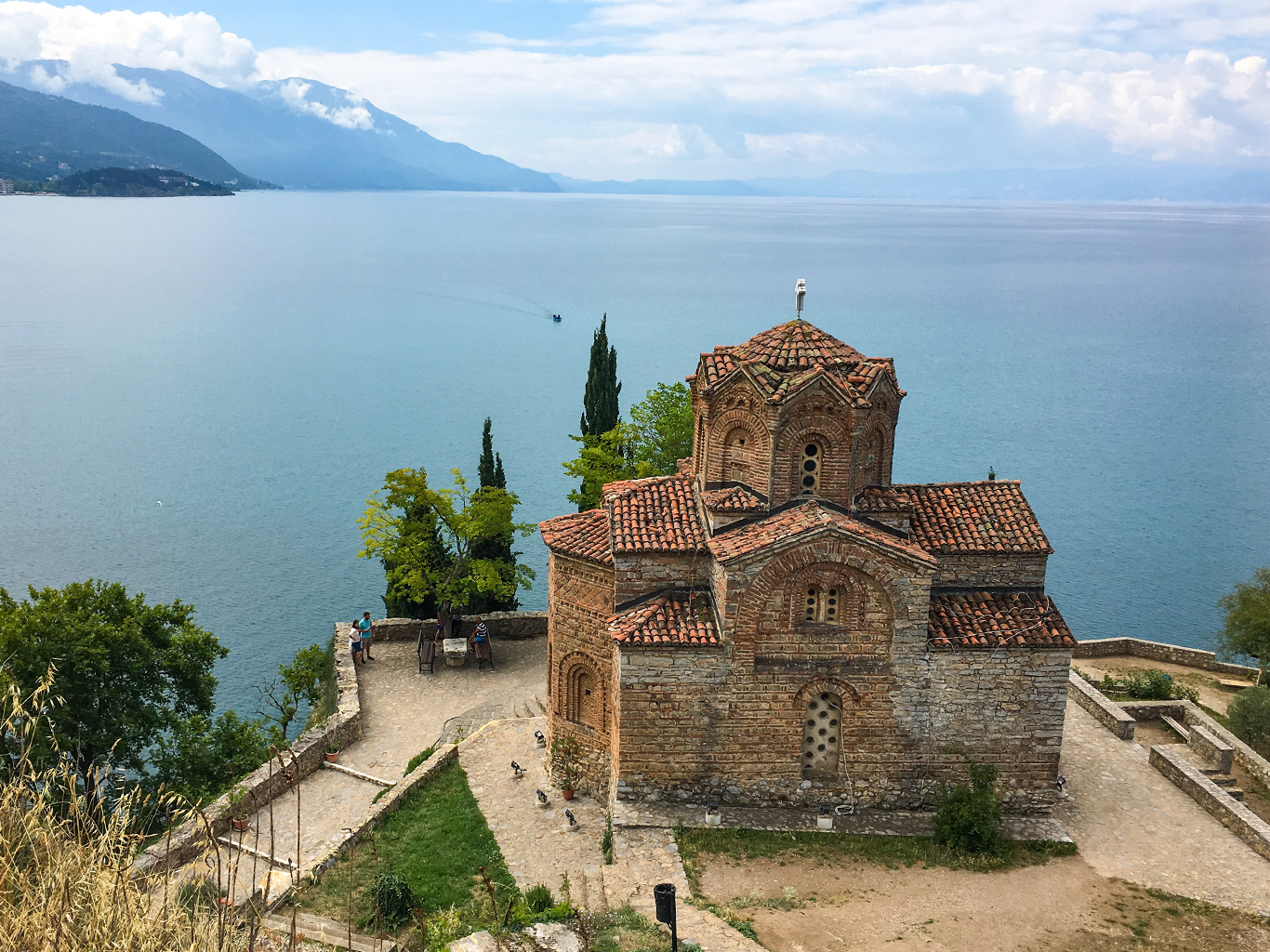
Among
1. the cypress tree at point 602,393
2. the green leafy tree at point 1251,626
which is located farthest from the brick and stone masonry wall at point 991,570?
the cypress tree at point 602,393

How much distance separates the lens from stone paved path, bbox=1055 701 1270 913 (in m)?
16.8

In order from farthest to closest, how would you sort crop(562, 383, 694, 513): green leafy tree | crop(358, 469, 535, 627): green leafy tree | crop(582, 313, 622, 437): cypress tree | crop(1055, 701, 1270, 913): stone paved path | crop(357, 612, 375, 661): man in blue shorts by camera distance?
crop(582, 313, 622, 437): cypress tree → crop(562, 383, 694, 513): green leafy tree → crop(358, 469, 535, 627): green leafy tree → crop(357, 612, 375, 661): man in blue shorts → crop(1055, 701, 1270, 913): stone paved path

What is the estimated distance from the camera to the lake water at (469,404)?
44.2 metres

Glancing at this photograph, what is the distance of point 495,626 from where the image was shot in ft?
99.3

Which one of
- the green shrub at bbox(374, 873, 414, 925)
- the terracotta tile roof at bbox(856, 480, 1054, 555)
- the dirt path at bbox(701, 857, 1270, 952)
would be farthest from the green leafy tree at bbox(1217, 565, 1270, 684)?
the green shrub at bbox(374, 873, 414, 925)

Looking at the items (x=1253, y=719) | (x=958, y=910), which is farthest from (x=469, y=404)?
(x=958, y=910)

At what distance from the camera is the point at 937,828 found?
17.6 m

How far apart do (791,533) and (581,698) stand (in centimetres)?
612

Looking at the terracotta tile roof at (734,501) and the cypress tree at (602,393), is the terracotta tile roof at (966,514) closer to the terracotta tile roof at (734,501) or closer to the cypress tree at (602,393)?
the terracotta tile roof at (734,501)

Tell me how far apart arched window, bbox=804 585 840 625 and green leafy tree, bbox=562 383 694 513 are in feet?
47.4

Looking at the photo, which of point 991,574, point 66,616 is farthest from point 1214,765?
point 66,616

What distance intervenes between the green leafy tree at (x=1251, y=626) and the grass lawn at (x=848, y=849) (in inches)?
579

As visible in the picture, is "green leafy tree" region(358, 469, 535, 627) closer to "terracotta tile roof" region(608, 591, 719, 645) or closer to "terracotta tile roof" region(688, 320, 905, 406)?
"terracotta tile roof" region(608, 591, 719, 645)

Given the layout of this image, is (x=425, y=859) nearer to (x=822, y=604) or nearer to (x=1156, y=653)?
(x=822, y=604)
